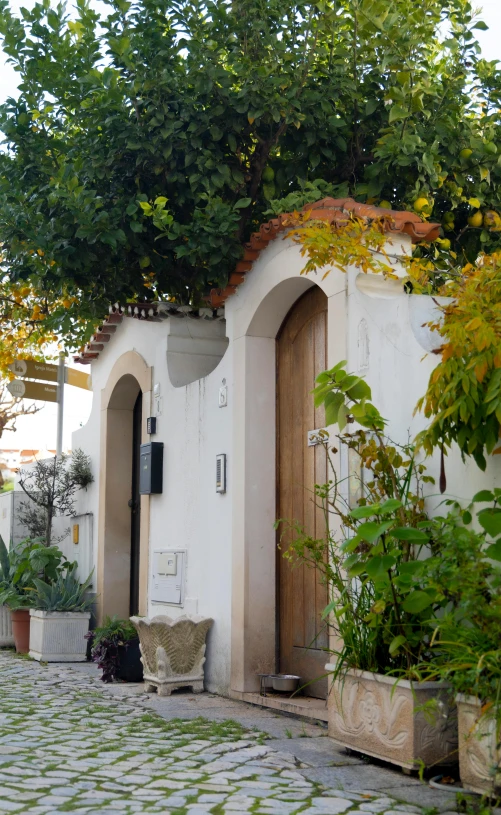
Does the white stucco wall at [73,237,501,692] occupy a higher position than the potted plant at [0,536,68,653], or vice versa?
the white stucco wall at [73,237,501,692]

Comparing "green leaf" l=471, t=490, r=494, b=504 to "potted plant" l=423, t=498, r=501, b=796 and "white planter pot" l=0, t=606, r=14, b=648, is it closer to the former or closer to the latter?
"potted plant" l=423, t=498, r=501, b=796

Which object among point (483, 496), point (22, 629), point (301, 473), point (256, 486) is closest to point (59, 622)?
point (22, 629)

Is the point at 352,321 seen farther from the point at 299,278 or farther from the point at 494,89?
the point at 494,89

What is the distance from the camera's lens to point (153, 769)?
14.4ft

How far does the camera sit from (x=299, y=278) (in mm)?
6363

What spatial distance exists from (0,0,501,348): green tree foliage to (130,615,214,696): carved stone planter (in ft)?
9.11

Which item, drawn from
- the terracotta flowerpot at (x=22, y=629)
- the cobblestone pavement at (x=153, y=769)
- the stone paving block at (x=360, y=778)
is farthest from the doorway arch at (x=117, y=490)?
the stone paving block at (x=360, y=778)

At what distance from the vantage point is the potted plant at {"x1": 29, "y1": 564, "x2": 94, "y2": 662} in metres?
8.89

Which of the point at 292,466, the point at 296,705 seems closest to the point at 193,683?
the point at 296,705

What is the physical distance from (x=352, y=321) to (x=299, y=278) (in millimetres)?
864

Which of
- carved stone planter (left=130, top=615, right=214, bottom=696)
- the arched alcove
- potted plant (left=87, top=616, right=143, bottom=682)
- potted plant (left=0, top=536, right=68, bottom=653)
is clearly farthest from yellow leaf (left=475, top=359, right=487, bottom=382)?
potted plant (left=0, top=536, right=68, bottom=653)

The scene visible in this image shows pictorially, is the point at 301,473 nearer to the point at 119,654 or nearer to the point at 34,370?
the point at 119,654

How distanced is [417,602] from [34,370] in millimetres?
8008

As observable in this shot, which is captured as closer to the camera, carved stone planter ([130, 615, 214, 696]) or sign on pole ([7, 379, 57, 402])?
carved stone planter ([130, 615, 214, 696])
